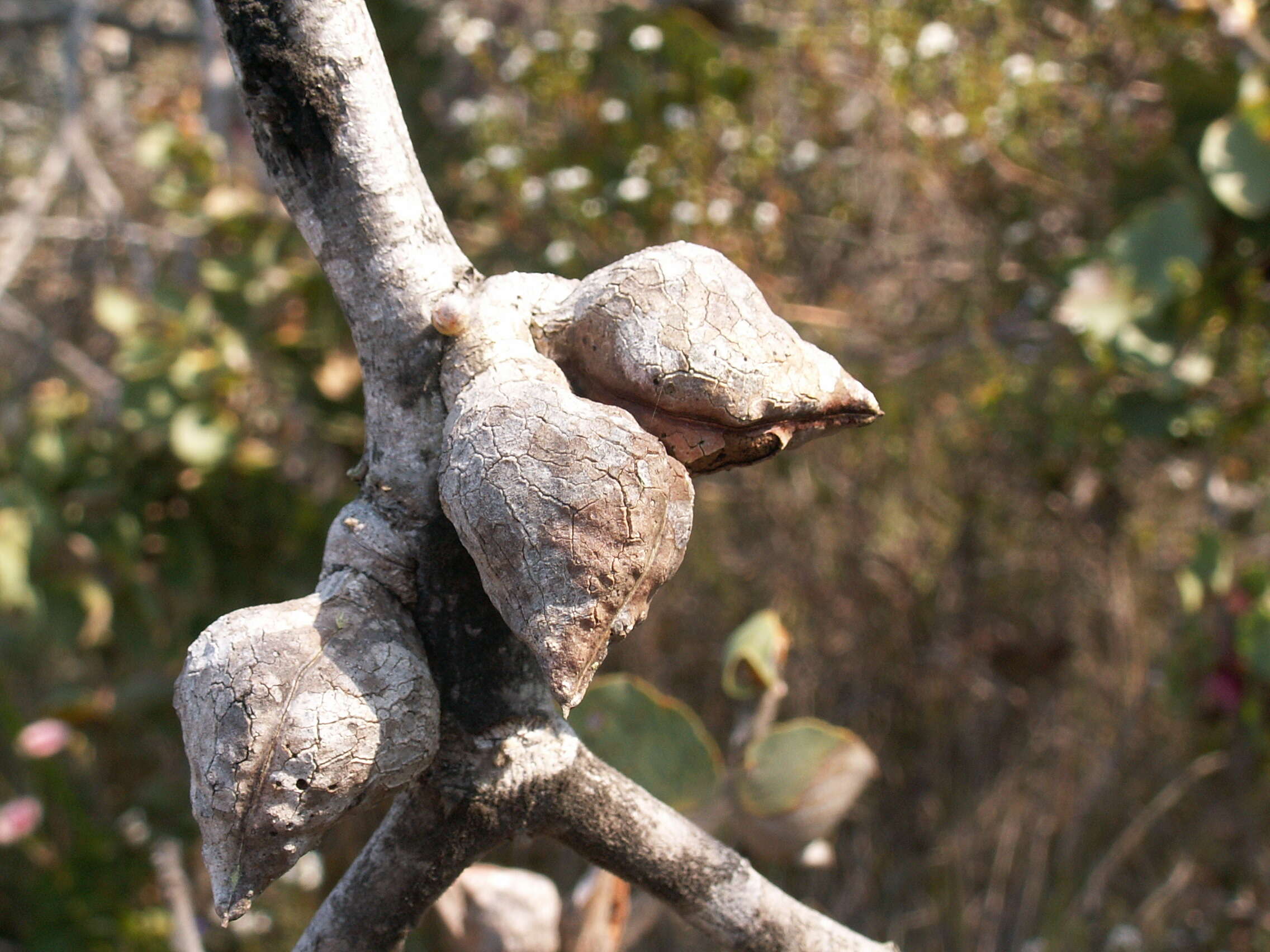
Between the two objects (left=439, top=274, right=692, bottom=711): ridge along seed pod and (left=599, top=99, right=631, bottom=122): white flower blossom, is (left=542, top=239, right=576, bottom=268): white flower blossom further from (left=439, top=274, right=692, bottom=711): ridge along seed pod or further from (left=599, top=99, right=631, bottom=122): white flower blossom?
(left=439, top=274, right=692, bottom=711): ridge along seed pod

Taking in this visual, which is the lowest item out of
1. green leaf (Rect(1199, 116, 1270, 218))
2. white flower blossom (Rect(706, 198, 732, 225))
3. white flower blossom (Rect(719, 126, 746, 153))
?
white flower blossom (Rect(706, 198, 732, 225))

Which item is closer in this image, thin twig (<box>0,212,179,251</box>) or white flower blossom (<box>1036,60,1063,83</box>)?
white flower blossom (<box>1036,60,1063,83</box>)

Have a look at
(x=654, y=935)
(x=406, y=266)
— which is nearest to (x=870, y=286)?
(x=654, y=935)

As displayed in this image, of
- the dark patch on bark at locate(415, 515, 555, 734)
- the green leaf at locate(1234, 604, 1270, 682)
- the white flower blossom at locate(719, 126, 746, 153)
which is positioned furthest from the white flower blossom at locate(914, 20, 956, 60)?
the dark patch on bark at locate(415, 515, 555, 734)

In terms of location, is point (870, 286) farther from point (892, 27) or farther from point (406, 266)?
point (406, 266)

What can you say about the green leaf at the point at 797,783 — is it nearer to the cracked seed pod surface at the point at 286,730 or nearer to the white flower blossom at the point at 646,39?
the cracked seed pod surface at the point at 286,730

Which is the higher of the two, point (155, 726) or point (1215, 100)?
point (1215, 100)

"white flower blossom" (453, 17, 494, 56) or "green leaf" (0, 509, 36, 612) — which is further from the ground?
"white flower blossom" (453, 17, 494, 56)

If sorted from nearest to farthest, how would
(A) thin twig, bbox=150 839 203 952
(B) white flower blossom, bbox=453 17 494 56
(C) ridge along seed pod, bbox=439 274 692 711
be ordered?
1. (C) ridge along seed pod, bbox=439 274 692 711
2. (A) thin twig, bbox=150 839 203 952
3. (B) white flower blossom, bbox=453 17 494 56
